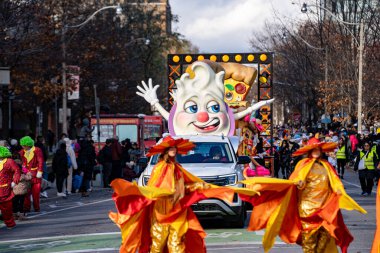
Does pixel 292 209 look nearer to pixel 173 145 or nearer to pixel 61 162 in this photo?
pixel 173 145

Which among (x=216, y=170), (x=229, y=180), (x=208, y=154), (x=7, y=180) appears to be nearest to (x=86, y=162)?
(x=7, y=180)

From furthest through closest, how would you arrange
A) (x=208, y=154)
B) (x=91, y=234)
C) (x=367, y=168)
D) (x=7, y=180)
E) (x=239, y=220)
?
1. (x=367, y=168)
2. (x=7, y=180)
3. (x=208, y=154)
4. (x=239, y=220)
5. (x=91, y=234)

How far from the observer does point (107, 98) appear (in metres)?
55.3

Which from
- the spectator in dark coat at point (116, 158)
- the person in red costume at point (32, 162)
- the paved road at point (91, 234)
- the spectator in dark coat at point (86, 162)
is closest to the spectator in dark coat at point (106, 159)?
the spectator in dark coat at point (116, 158)

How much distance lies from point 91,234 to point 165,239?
6.11 metres

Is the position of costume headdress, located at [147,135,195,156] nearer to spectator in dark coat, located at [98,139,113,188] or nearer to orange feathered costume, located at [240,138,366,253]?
orange feathered costume, located at [240,138,366,253]

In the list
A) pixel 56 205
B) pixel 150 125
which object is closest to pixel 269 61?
pixel 56 205

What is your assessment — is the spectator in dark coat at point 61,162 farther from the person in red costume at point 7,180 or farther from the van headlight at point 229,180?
the van headlight at point 229,180

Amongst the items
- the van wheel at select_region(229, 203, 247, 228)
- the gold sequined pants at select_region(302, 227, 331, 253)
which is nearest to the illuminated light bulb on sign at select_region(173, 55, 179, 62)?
the van wheel at select_region(229, 203, 247, 228)

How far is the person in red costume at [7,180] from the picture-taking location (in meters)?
19.4

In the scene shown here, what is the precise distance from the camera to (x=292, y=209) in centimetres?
1242

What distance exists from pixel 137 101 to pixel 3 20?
3779cm

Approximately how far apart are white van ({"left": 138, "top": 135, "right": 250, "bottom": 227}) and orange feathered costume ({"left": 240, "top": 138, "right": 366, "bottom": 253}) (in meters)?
5.09

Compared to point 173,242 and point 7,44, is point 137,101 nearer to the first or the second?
point 7,44
